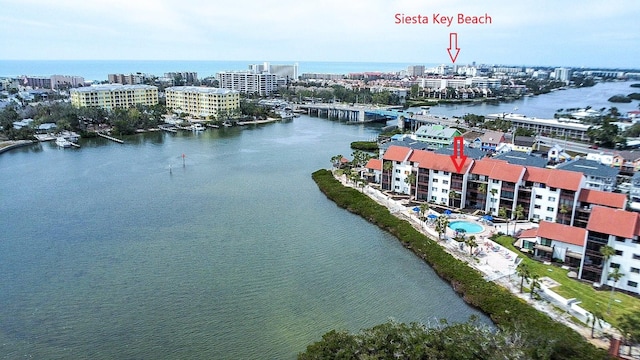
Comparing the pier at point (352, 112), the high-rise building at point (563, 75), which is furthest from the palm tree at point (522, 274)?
the high-rise building at point (563, 75)

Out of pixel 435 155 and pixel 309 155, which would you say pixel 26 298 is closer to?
pixel 435 155

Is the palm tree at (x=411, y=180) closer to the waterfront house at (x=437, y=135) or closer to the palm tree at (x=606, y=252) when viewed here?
the palm tree at (x=606, y=252)

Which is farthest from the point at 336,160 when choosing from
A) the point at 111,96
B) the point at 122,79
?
the point at 122,79

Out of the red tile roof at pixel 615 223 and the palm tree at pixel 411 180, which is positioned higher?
the red tile roof at pixel 615 223

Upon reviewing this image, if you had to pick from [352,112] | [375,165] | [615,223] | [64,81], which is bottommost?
[375,165]

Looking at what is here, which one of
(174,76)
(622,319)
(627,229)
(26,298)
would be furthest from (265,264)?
(174,76)

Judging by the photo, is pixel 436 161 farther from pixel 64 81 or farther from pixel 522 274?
pixel 64 81
